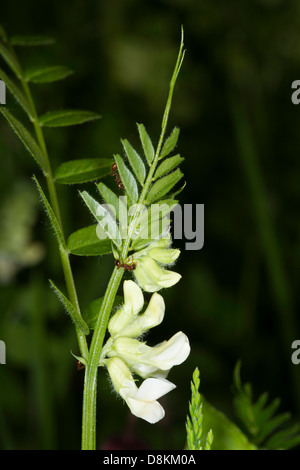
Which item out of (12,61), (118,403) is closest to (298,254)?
(118,403)

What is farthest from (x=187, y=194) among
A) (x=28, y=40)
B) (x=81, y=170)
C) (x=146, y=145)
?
(x=146, y=145)

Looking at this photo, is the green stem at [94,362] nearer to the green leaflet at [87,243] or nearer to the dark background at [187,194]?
the green leaflet at [87,243]

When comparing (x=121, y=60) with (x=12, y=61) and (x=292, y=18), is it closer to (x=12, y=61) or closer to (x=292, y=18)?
(x=292, y=18)

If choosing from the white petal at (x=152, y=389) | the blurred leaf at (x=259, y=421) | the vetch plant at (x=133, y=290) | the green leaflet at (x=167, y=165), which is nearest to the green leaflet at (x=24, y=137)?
the vetch plant at (x=133, y=290)

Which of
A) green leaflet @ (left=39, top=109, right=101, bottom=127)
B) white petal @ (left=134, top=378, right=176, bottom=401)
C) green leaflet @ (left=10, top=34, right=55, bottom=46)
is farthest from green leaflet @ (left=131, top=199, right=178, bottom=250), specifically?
green leaflet @ (left=10, top=34, right=55, bottom=46)

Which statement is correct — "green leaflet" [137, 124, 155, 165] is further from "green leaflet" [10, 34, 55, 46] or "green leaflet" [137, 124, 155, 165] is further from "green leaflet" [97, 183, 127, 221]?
"green leaflet" [10, 34, 55, 46]

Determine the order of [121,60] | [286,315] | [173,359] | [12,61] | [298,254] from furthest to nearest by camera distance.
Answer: [121,60] → [298,254] → [286,315] → [12,61] → [173,359]
